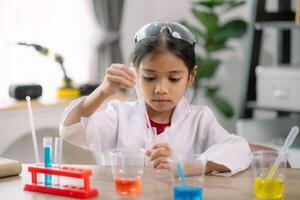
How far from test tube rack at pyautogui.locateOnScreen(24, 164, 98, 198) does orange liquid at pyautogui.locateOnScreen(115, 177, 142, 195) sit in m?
0.06

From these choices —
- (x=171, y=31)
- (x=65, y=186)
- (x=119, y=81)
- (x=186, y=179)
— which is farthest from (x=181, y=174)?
(x=171, y=31)

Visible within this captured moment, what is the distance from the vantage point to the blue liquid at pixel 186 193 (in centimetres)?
136

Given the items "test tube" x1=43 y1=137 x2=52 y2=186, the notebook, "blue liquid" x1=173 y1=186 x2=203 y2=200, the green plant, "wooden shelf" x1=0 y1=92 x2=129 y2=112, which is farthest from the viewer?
the green plant

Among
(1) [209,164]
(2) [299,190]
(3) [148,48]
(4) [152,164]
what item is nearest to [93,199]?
(4) [152,164]

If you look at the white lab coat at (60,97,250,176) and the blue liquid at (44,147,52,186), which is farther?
the white lab coat at (60,97,250,176)

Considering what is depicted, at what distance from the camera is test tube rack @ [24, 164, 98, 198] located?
146cm

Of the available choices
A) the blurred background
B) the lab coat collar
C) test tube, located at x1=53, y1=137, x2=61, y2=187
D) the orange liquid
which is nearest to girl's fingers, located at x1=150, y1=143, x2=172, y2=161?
the orange liquid

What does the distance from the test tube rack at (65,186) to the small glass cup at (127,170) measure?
6 centimetres

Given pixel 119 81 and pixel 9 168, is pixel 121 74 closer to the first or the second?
pixel 119 81

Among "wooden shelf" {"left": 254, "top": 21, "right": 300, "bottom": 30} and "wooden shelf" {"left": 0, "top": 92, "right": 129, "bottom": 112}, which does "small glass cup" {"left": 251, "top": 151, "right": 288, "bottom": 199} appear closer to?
"wooden shelf" {"left": 0, "top": 92, "right": 129, "bottom": 112}

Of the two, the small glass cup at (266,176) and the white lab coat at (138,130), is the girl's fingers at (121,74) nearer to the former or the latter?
the white lab coat at (138,130)

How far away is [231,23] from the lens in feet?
14.3

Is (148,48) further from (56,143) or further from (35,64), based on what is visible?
(35,64)

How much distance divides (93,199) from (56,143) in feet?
0.60
